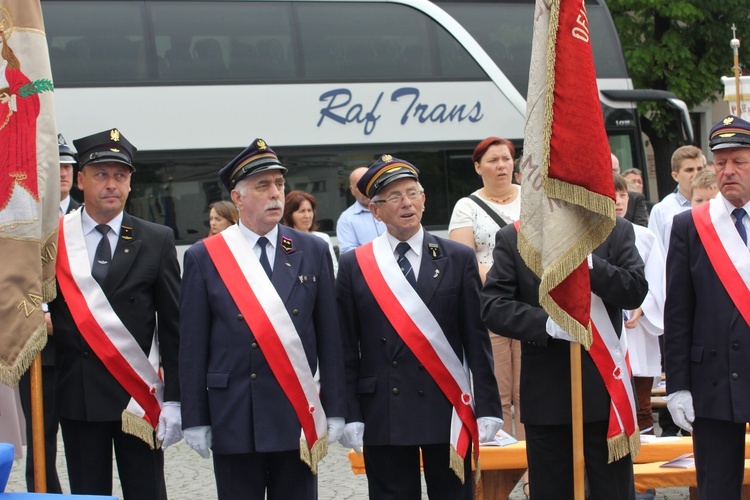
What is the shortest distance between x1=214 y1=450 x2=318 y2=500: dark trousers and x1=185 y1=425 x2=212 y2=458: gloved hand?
0.07 meters

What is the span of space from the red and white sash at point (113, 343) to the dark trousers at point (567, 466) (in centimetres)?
158

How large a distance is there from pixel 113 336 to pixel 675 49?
18.2m

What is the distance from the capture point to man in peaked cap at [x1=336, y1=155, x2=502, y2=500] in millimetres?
4750

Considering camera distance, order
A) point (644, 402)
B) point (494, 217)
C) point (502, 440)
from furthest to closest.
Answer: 1. point (644, 402)
2. point (494, 217)
3. point (502, 440)

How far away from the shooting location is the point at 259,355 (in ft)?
15.1

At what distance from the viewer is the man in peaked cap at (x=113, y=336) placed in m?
4.79

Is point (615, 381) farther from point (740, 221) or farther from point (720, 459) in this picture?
point (740, 221)

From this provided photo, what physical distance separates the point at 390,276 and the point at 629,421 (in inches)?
44.5

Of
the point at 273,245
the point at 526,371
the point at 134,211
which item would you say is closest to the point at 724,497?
the point at 526,371

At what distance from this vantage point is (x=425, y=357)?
15.6 ft

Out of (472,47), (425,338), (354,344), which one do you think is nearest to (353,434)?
(354,344)

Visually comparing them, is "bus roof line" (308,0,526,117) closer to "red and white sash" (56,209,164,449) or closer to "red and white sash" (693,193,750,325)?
"red and white sash" (693,193,750,325)

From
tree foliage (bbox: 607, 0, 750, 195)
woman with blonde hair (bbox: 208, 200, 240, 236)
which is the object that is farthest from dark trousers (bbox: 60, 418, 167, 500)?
tree foliage (bbox: 607, 0, 750, 195)

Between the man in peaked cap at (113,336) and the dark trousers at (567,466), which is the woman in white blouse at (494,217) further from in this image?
the man in peaked cap at (113,336)
